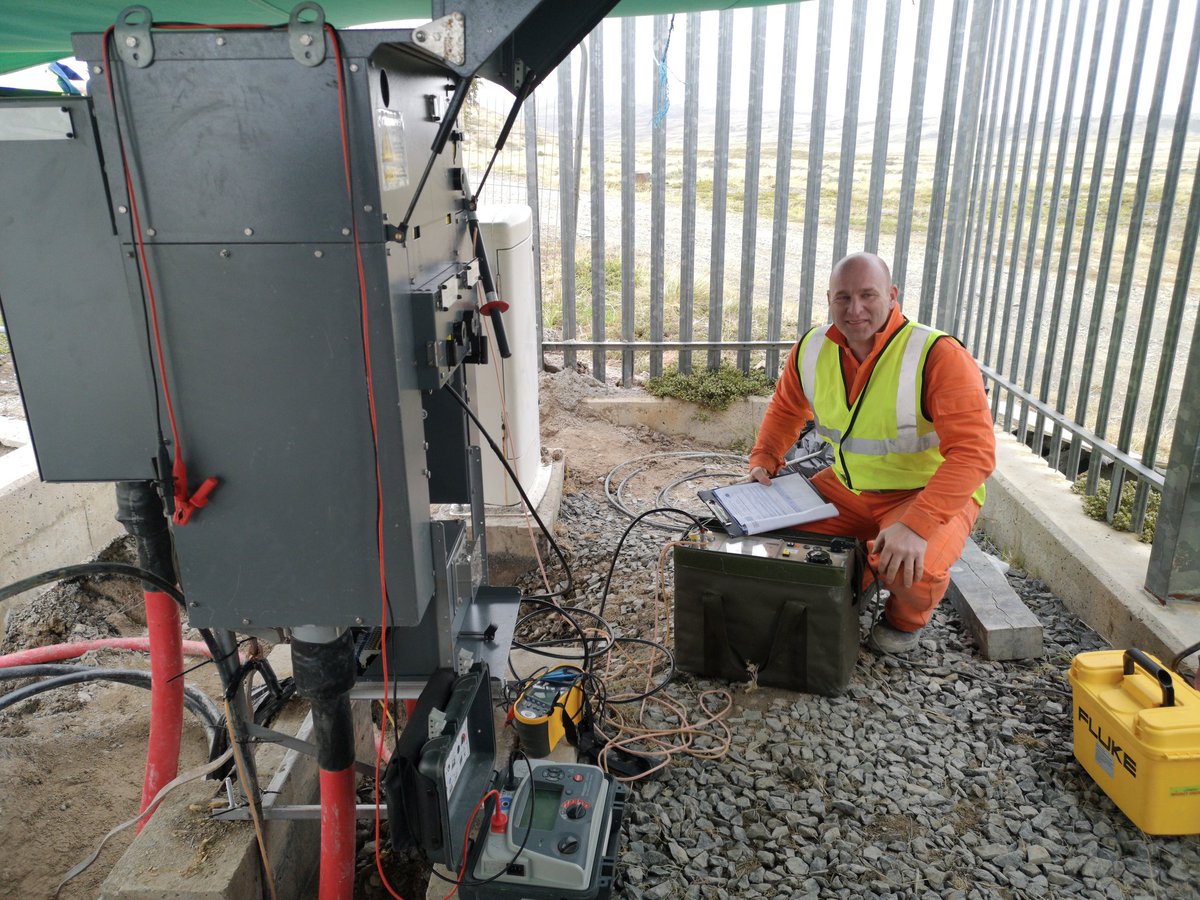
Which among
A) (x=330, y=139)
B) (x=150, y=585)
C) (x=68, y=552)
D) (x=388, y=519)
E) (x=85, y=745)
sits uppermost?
(x=330, y=139)

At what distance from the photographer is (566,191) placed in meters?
6.07

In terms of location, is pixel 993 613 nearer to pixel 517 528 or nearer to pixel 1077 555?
pixel 1077 555

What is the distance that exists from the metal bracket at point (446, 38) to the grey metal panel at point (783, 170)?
4.49 meters

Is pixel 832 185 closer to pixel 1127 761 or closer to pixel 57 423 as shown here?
pixel 1127 761

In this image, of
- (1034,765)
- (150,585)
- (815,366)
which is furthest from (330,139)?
(1034,765)

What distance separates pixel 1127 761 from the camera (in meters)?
2.45

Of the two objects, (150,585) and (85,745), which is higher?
(150,585)

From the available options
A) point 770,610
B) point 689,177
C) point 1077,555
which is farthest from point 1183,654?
point 689,177

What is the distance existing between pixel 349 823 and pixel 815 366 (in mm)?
2569

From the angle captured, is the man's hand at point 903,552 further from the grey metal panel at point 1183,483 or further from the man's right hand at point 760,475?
the grey metal panel at point 1183,483

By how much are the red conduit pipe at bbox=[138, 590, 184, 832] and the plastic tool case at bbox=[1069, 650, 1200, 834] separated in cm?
273

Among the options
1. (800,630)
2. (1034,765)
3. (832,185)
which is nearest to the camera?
(1034,765)

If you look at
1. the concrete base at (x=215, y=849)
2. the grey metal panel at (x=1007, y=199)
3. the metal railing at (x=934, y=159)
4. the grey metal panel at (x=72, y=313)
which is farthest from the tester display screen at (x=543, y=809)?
the grey metal panel at (x=1007, y=199)

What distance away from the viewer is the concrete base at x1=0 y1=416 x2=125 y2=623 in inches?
167
